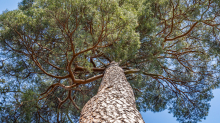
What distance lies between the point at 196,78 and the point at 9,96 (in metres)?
6.89

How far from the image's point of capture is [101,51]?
5191mm

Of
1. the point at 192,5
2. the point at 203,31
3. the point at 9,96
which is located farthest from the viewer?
the point at 203,31

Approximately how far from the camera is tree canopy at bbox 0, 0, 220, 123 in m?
3.79

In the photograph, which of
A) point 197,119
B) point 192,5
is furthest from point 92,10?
point 197,119

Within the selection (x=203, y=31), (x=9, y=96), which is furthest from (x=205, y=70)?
(x=9, y=96)

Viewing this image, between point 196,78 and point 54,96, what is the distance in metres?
6.11

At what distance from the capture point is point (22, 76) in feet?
17.4

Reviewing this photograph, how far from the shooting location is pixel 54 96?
6414 mm

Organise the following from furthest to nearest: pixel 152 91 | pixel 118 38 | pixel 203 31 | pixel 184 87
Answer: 1. pixel 152 91
2. pixel 184 87
3. pixel 203 31
4. pixel 118 38

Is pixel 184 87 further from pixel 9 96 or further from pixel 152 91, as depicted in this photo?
pixel 9 96

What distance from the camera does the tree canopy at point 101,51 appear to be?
379 centimetres

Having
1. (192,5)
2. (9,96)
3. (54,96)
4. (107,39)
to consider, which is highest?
(192,5)

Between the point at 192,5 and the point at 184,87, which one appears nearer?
the point at 192,5

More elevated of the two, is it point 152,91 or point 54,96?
point 152,91
